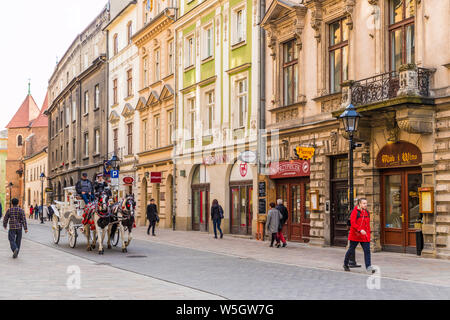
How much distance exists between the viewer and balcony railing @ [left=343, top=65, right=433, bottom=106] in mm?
18516

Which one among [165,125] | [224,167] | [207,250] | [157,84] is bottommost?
[207,250]

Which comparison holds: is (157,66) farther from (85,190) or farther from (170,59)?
(85,190)

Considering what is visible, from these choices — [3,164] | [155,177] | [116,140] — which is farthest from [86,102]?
[3,164]

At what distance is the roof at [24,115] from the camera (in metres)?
113

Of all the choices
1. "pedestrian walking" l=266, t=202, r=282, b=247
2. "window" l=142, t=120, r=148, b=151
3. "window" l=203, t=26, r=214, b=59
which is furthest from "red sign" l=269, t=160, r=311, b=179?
"window" l=142, t=120, r=148, b=151

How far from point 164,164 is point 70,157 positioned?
79.6 ft

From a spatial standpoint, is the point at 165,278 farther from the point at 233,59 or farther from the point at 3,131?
the point at 3,131

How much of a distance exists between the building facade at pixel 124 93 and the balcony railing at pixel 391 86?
24.5 m

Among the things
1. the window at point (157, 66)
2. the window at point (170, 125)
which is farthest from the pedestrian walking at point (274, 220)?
the window at point (157, 66)

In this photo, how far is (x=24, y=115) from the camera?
11381 cm

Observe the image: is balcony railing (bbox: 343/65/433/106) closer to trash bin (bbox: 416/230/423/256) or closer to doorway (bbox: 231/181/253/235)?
trash bin (bbox: 416/230/423/256)

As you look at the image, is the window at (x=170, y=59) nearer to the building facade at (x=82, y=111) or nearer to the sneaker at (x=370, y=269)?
the building facade at (x=82, y=111)
